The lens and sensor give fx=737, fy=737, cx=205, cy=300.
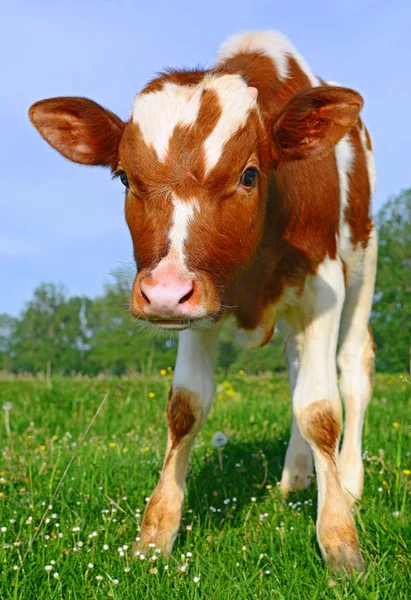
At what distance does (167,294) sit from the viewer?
3195 mm

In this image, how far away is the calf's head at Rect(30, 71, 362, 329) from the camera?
3.37 meters

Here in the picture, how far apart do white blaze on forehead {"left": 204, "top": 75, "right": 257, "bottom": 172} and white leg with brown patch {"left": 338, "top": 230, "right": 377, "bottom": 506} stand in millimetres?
2216

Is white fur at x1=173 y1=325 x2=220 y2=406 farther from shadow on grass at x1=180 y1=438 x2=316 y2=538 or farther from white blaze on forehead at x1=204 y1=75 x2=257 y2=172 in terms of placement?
white blaze on forehead at x1=204 y1=75 x2=257 y2=172

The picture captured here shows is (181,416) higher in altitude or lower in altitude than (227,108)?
lower

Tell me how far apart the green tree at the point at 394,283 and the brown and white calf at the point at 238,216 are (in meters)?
49.4

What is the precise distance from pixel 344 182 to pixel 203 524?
8.28 ft

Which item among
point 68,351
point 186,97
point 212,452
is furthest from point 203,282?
point 68,351

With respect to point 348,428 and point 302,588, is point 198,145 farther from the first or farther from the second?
point 348,428

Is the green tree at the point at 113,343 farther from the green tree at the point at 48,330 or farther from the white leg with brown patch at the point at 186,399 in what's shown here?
the white leg with brown patch at the point at 186,399

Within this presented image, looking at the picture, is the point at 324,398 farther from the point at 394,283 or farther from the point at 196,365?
the point at 394,283

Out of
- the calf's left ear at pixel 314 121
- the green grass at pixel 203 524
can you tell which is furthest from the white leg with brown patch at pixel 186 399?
the calf's left ear at pixel 314 121

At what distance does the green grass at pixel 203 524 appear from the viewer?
3443 mm

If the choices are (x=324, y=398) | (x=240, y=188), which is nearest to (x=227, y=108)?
(x=240, y=188)

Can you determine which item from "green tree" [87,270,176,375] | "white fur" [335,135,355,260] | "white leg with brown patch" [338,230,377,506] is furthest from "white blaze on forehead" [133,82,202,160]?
"green tree" [87,270,176,375]
